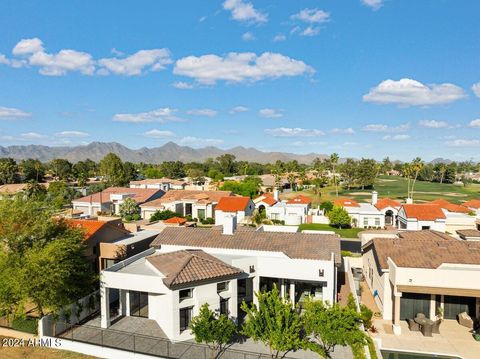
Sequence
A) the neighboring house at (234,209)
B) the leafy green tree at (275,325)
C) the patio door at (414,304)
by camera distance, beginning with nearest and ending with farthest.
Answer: the leafy green tree at (275,325)
the patio door at (414,304)
the neighboring house at (234,209)

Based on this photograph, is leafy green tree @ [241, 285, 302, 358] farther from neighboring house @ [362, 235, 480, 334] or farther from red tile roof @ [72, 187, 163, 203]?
red tile roof @ [72, 187, 163, 203]

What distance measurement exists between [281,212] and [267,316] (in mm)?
51519

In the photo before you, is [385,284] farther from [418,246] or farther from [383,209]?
[383,209]

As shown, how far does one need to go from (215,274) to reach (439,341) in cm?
1557

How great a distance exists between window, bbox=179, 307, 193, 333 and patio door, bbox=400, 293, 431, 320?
15967 millimetres

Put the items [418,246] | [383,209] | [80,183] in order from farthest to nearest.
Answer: [80,183]
[383,209]
[418,246]

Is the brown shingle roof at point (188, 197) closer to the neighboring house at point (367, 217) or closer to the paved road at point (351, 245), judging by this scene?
the neighboring house at point (367, 217)

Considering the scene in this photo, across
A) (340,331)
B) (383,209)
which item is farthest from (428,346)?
(383,209)

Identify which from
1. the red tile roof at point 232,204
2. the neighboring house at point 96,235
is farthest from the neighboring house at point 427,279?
the red tile roof at point 232,204

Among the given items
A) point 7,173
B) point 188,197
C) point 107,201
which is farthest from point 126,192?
point 7,173

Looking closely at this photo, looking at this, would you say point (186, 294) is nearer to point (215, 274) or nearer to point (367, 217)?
point (215, 274)

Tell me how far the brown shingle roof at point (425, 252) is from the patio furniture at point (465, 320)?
3973mm

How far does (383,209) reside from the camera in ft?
216

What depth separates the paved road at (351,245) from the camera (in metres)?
47.9
